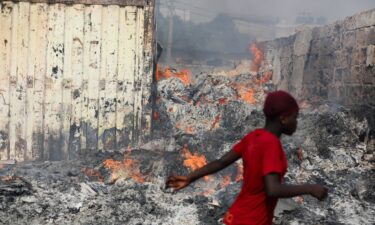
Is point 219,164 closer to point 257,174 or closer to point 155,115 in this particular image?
point 257,174

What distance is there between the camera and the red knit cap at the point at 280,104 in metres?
3.02

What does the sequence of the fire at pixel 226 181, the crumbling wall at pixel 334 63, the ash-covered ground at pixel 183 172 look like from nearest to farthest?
the ash-covered ground at pixel 183 172 → the fire at pixel 226 181 → the crumbling wall at pixel 334 63

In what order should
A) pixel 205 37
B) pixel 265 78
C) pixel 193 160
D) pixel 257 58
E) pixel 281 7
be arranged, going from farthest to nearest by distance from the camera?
pixel 281 7, pixel 205 37, pixel 257 58, pixel 265 78, pixel 193 160

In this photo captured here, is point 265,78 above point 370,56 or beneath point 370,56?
beneath

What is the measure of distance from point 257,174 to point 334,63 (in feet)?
23.0

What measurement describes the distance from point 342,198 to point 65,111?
15.3 feet

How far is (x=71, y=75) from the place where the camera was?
805 centimetres

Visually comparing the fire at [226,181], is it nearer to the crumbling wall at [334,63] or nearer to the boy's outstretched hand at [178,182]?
the crumbling wall at [334,63]

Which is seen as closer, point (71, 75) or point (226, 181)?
point (226, 181)

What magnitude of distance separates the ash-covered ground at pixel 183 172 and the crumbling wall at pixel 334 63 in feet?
1.47

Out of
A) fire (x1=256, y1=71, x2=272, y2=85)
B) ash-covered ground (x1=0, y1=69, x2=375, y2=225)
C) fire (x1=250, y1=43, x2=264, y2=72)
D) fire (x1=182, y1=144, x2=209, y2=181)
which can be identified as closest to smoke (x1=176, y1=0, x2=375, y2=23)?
fire (x1=250, y1=43, x2=264, y2=72)

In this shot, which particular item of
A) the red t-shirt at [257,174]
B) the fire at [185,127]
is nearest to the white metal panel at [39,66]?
the fire at [185,127]

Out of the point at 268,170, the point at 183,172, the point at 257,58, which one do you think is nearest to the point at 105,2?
the point at 183,172

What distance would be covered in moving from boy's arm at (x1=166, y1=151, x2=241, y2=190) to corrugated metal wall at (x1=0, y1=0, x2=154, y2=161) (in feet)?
16.1
